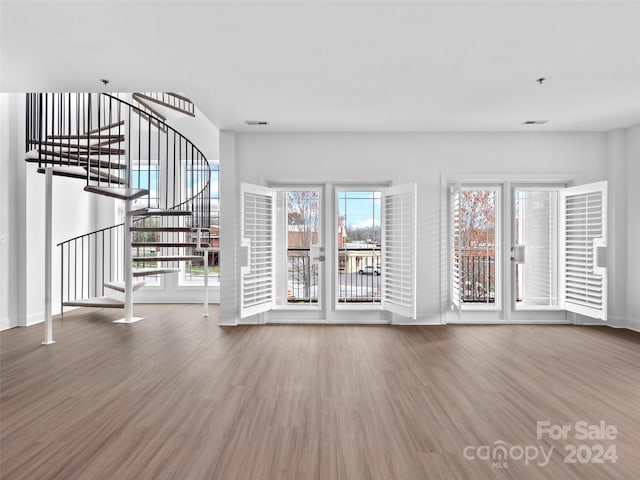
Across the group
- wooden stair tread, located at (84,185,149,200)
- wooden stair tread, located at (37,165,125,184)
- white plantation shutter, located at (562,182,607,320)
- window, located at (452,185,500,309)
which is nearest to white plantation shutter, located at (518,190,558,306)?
white plantation shutter, located at (562,182,607,320)

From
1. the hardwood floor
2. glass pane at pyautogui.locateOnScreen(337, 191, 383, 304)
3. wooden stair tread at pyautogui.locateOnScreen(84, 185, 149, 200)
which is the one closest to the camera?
the hardwood floor

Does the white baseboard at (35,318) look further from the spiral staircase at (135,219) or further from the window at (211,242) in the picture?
the window at (211,242)

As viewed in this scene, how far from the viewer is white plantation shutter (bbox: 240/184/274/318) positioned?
15.7ft

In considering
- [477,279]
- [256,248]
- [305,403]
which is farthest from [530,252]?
[305,403]

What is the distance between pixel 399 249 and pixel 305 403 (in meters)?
2.86

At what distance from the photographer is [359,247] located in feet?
17.2

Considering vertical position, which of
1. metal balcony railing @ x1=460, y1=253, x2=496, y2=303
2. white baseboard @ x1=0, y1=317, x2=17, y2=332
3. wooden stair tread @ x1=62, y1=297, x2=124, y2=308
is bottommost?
white baseboard @ x1=0, y1=317, x2=17, y2=332

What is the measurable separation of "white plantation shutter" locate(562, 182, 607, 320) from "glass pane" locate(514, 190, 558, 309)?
0.54ft

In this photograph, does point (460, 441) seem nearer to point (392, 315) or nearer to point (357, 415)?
point (357, 415)

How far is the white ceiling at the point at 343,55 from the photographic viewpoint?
239 cm

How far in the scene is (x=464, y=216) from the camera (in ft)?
17.5

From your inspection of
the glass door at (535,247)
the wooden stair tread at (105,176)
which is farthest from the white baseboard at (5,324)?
the glass door at (535,247)

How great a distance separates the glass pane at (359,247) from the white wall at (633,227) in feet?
11.0

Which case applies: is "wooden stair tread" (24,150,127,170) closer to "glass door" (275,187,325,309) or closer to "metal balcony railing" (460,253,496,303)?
"glass door" (275,187,325,309)
